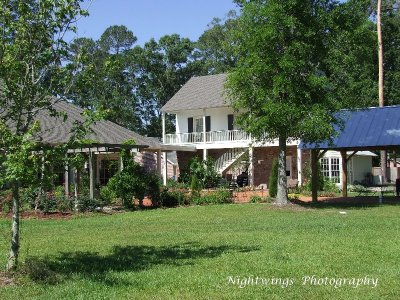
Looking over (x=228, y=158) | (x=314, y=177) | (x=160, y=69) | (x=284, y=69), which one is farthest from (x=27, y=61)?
(x=160, y=69)

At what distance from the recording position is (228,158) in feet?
117

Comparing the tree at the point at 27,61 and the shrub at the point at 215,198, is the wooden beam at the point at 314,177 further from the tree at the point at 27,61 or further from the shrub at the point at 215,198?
the tree at the point at 27,61

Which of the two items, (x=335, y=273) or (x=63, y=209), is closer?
(x=335, y=273)

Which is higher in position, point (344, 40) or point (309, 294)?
point (344, 40)

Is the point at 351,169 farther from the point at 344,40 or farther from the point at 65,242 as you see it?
the point at 65,242

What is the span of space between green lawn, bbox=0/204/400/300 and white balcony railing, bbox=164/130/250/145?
61.9 ft

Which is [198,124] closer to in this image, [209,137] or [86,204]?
[209,137]

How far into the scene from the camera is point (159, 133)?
59.2 m

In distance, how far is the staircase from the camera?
114ft

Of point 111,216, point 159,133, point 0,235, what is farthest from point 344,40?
point 159,133

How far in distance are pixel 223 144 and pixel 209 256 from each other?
26.0 meters

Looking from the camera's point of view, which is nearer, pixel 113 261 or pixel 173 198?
pixel 113 261

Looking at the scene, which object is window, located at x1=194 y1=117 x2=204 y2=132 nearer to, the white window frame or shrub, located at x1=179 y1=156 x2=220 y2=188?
shrub, located at x1=179 y1=156 x2=220 y2=188

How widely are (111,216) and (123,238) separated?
590cm
